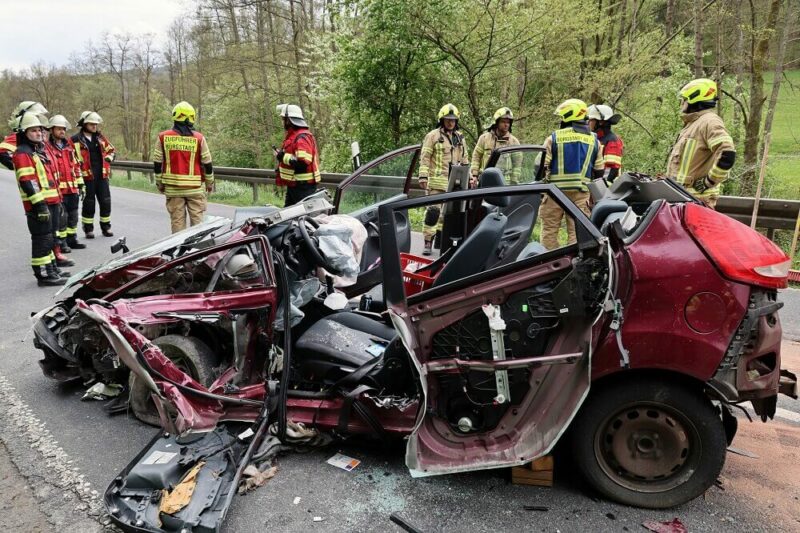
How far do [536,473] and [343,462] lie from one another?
3.27ft

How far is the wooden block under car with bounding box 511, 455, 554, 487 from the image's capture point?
2.49 m

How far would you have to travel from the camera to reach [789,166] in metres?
12.1

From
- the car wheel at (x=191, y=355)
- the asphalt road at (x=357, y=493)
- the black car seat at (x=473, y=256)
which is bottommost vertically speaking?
the asphalt road at (x=357, y=493)

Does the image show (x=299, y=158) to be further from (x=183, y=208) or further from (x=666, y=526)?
(x=666, y=526)

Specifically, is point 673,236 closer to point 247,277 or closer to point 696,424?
point 696,424

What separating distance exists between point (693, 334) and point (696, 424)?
1.32 ft

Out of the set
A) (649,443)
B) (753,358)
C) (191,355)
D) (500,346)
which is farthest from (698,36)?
(191,355)

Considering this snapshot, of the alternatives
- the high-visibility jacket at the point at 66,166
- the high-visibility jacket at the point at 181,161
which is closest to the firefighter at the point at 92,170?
the high-visibility jacket at the point at 66,166

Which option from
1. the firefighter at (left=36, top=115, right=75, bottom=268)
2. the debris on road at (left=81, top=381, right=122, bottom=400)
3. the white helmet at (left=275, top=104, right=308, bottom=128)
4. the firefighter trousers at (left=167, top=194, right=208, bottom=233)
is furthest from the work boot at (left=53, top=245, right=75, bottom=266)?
the debris on road at (left=81, top=381, right=122, bottom=400)

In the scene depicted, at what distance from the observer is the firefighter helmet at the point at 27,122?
6.36 m

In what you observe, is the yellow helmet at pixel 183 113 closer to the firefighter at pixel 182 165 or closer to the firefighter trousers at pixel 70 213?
the firefighter at pixel 182 165

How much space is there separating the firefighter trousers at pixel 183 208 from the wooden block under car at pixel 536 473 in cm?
598

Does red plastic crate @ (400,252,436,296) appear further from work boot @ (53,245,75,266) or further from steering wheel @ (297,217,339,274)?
work boot @ (53,245,75,266)

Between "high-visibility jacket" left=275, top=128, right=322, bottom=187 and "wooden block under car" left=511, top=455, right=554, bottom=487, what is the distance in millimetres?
5619
